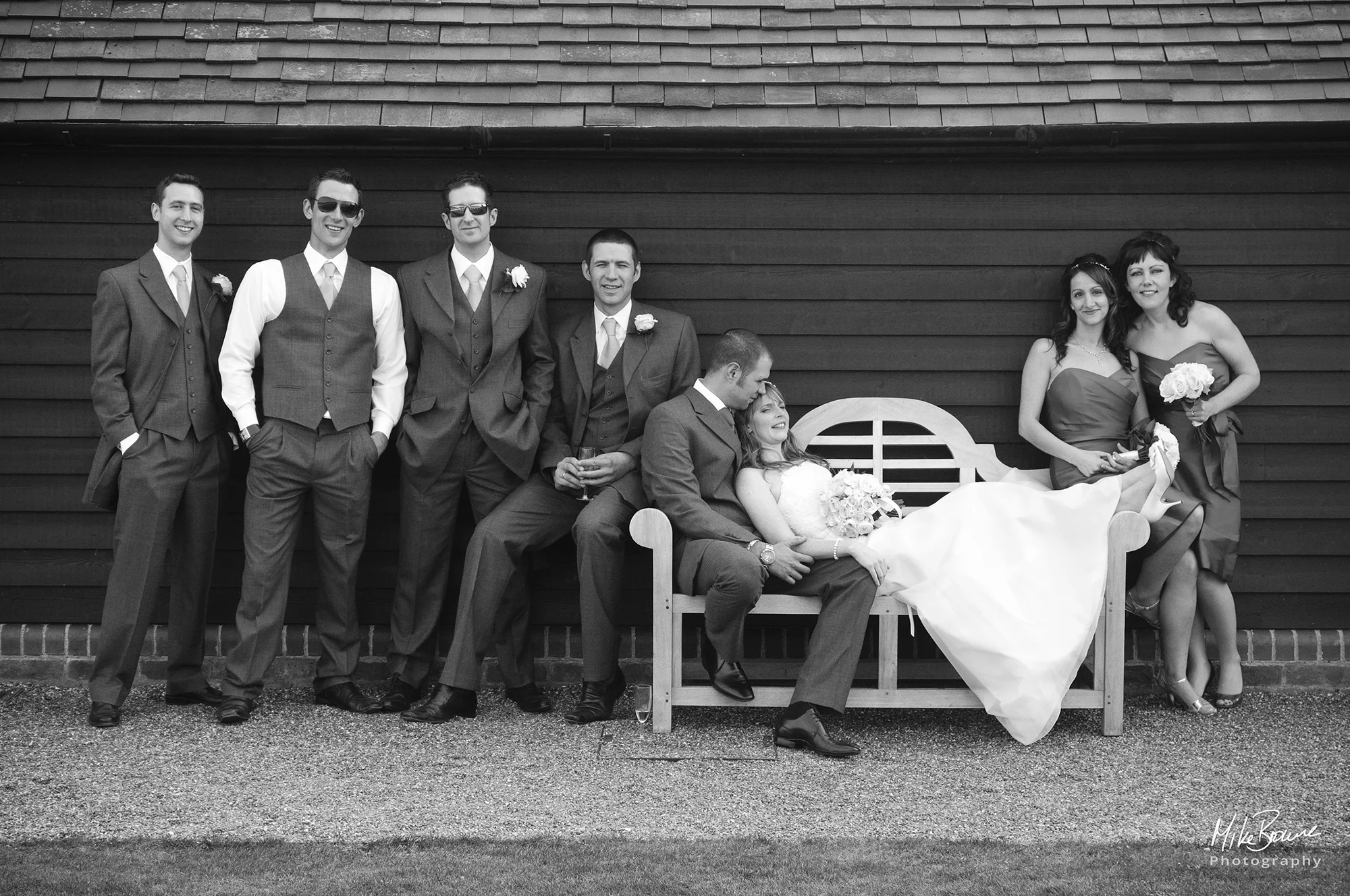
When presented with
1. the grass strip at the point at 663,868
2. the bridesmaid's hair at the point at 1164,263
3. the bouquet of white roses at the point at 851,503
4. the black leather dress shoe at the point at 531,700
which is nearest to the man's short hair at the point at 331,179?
the black leather dress shoe at the point at 531,700

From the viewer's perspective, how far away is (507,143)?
586 centimetres

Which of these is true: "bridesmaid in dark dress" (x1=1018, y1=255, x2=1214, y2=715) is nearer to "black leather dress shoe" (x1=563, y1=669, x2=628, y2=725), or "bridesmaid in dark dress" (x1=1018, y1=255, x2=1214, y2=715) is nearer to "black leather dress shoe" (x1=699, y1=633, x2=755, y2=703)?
"black leather dress shoe" (x1=699, y1=633, x2=755, y2=703)

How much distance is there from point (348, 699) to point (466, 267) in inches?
80.4

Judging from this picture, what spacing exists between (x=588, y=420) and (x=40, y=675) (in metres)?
3.03

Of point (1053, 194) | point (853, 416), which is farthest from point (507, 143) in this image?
point (1053, 194)

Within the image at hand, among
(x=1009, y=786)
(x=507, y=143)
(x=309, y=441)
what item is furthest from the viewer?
(x=507, y=143)

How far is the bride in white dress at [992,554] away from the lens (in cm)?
489

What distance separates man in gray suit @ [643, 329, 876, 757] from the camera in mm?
4949

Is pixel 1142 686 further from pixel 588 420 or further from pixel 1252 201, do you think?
pixel 588 420

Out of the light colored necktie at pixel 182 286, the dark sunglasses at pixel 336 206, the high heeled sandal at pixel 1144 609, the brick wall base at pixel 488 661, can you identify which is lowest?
the brick wall base at pixel 488 661

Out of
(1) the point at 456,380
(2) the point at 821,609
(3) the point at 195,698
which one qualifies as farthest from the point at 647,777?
(3) the point at 195,698

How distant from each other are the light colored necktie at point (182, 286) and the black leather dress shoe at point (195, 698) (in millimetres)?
1729

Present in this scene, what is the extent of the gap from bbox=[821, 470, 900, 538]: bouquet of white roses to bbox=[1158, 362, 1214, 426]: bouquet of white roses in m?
1.46

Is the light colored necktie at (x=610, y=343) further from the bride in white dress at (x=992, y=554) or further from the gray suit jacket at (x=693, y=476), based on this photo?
the bride in white dress at (x=992, y=554)
